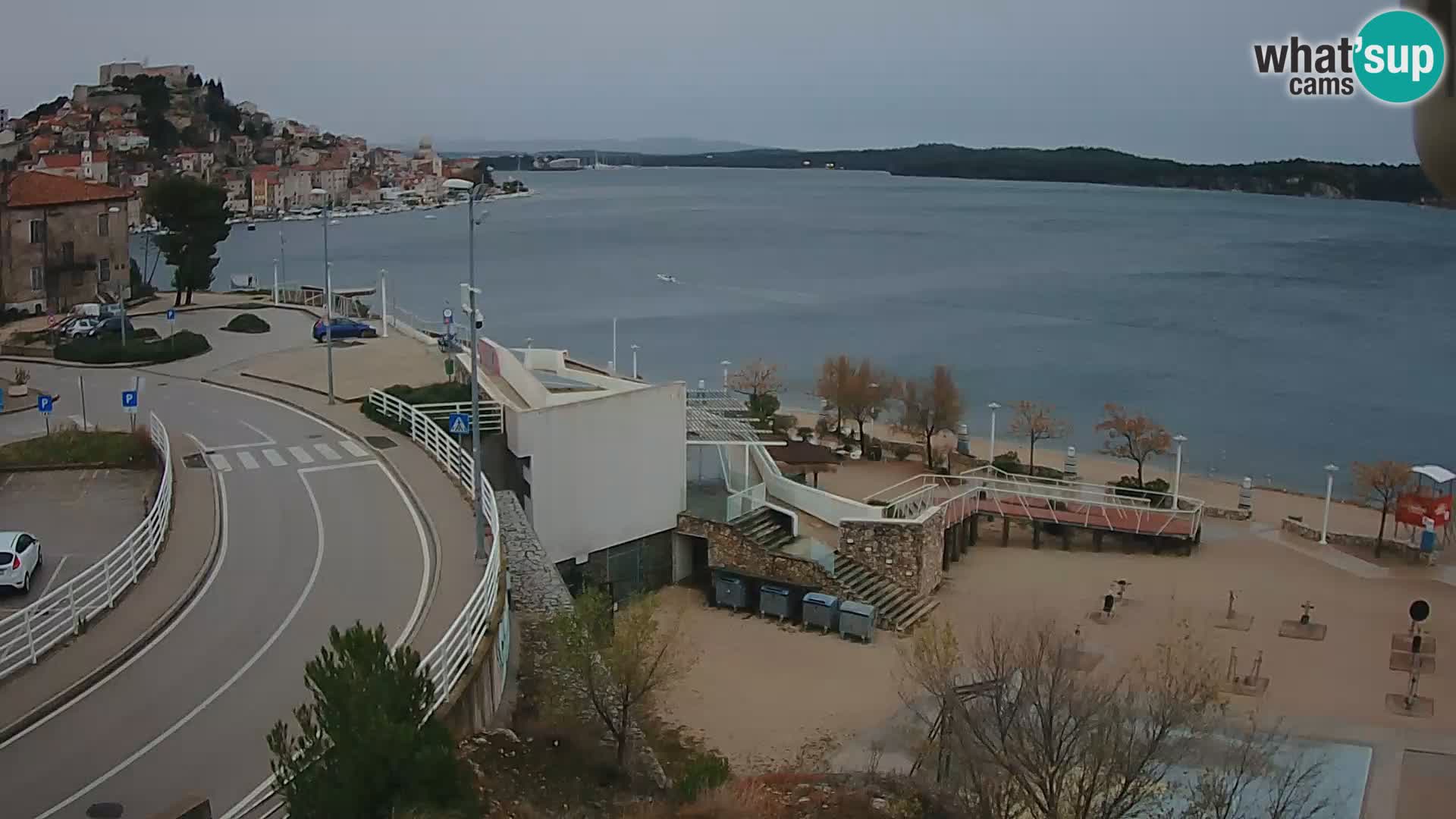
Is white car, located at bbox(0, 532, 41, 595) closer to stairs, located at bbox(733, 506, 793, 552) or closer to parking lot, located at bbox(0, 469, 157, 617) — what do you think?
parking lot, located at bbox(0, 469, 157, 617)

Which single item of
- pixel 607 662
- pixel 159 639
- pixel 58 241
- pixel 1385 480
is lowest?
pixel 1385 480

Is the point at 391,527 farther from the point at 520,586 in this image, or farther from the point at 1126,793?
the point at 1126,793

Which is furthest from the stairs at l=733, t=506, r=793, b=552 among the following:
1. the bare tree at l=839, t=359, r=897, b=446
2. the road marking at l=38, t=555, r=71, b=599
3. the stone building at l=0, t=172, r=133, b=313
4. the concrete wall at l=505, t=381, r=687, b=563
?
the stone building at l=0, t=172, r=133, b=313

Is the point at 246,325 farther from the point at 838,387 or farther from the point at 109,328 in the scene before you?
the point at 838,387

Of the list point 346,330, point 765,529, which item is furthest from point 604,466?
point 346,330

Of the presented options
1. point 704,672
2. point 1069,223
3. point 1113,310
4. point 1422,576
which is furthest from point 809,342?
point 1069,223
